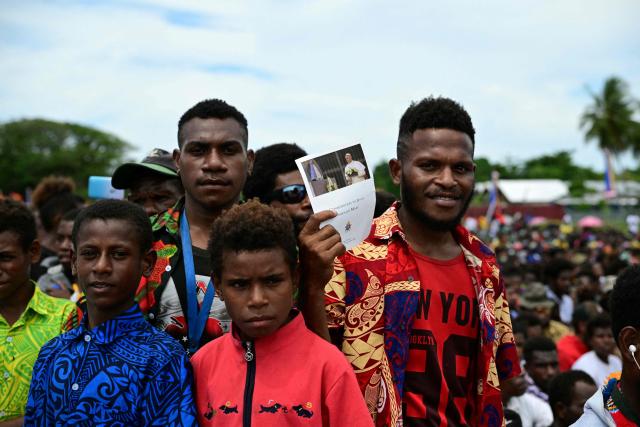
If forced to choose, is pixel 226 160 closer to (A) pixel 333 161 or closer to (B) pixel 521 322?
(A) pixel 333 161

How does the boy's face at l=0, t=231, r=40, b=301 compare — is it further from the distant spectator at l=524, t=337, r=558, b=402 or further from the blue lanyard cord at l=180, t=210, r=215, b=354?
the distant spectator at l=524, t=337, r=558, b=402

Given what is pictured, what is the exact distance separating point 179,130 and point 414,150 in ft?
3.54

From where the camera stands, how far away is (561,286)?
1135 cm

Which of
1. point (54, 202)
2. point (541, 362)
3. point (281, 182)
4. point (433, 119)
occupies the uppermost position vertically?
point (433, 119)

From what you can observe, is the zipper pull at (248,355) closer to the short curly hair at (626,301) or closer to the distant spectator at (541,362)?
the short curly hair at (626,301)

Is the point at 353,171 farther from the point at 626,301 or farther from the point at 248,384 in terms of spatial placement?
the point at 626,301

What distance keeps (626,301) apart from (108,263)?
6.59 feet

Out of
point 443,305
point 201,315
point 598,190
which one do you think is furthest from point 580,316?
point 598,190

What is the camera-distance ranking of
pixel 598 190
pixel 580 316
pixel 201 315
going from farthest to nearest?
pixel 598 190 < pixel 580 316 < pixel 201 315

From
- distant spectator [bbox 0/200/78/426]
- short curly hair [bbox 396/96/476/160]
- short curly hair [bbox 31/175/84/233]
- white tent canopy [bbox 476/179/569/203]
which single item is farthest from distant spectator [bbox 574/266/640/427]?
white tent canopy [bbox 476/179/569/203]

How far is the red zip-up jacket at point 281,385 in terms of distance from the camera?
2303mm

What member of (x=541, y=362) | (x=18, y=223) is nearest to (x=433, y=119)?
(x=18, y=223)

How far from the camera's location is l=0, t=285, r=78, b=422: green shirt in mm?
3055

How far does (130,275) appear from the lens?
266 centimetres
